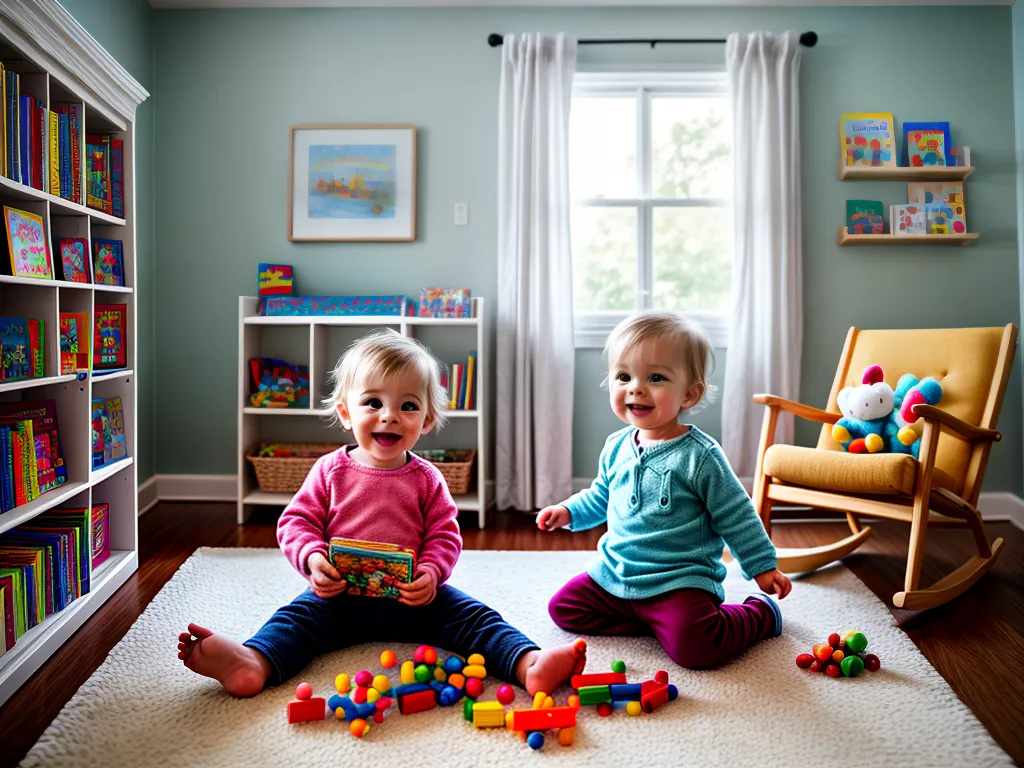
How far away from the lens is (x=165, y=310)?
3.33 meters

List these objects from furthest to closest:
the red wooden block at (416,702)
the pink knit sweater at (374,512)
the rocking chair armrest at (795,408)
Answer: the rocking chair armrest at (795,408)
the pink knit sweater at (374,512)
the red wooden block at (416,702)

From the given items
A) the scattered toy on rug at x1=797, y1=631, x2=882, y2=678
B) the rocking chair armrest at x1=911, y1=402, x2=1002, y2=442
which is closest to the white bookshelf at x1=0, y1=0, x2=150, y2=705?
the scattered toy on rug at x1=797, y1=631, x2=882, y2=678

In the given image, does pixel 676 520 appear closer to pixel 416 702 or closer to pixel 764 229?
pixel 416 702

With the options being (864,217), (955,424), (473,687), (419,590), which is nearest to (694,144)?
(864,217)

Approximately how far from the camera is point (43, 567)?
1796mm

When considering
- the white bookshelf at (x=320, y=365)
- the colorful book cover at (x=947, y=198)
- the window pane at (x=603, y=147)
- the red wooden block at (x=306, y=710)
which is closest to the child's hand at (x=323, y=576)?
the red wooden block at (x=306, y=710)

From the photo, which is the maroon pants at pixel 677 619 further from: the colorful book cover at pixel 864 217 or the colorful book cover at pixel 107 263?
the colorful book cover at pixel 864 217

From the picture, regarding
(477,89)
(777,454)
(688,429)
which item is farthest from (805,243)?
(688,429)

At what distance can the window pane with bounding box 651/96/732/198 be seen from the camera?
3.35 metres

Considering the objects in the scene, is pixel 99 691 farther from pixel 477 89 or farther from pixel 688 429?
pixel 477 89

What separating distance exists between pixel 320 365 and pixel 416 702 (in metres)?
1.93

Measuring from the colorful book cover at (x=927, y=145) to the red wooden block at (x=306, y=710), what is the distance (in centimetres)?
305

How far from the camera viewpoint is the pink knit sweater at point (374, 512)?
1.69 m

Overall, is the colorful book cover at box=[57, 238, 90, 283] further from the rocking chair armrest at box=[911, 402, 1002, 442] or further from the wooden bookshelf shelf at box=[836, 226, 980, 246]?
the wooden bookshelf shelf at box=[836, 226, 980, 246]
